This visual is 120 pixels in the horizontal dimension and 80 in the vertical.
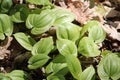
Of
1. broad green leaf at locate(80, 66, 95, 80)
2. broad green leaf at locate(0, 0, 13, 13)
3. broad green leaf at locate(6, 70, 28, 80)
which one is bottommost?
broad green leaf at locate(6, 70, 28, 80)

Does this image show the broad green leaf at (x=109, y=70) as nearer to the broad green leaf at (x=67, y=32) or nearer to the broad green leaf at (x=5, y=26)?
the broad green leaf at (x=67, y=32)

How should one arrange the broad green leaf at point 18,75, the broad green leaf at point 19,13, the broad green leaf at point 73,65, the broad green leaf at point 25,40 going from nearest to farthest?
the broad green leaf at point 73,65 → the broad green leaf at point 18,75 → the broad green leaf at point 25,40 → the broad green leaf at point 19,13

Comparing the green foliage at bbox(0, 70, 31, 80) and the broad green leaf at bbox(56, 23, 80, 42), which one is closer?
the green foliage at bbox(0, 70, 31, 80)

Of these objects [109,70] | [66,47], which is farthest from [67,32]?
[109,70]

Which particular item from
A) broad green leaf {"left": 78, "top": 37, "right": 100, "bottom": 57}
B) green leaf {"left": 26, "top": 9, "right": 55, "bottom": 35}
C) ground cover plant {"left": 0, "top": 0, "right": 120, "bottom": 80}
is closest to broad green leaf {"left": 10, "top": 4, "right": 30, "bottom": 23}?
ground cover plant {"left": 0, "top": 0, "right": 120, "bottom": 80}

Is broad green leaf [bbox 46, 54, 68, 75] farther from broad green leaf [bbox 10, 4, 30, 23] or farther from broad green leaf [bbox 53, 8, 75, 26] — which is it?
broad green leaf [bbox 10, 4, 30, 23]

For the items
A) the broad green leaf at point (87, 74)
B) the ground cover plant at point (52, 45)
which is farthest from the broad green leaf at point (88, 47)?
the broad green leaf at point (87, 74)
